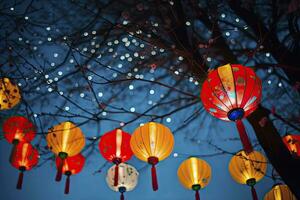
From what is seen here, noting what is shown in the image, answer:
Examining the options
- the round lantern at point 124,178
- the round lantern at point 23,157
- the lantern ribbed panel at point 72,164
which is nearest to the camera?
the round lantern at point 23,157

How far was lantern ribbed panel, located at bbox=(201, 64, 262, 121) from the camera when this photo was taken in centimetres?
400

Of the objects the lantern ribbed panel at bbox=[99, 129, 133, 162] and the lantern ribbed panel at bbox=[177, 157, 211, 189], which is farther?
the lantern ribbed panel at bbox=[177, 157, 211, 189]

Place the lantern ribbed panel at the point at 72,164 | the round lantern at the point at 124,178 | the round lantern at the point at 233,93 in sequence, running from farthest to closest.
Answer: the round lantern at the point at 124,178
the lantern ribbed panel at the point at 72,164
the round lantern at the point at 233,93

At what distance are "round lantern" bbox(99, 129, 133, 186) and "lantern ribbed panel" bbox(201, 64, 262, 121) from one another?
189cm

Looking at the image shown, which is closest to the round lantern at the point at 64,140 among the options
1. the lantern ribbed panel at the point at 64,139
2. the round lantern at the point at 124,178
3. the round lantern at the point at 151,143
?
the lantern ribbed panel at the point at 64,139

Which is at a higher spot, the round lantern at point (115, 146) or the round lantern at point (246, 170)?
the round lantern at point (115, 146)

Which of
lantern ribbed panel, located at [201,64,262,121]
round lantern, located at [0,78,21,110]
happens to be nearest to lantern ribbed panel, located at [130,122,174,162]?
lantern ribbed panel, located at [201,64,262,121]

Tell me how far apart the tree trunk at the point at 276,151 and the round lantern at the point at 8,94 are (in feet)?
13.1

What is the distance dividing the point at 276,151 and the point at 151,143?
180 cm

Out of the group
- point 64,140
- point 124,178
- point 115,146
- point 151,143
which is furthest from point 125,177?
point 151,143

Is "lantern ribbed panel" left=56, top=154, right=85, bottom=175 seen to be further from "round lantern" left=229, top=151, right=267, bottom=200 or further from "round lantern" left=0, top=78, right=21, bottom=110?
"round lantern" left=229, top=151, right=267, bottom=200

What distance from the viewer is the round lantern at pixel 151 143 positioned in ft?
16.7

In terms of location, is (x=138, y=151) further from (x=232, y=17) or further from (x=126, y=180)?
(x=232, y=17)

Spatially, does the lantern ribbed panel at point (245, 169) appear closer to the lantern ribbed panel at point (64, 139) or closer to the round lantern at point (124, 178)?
the round lantern at point (124, 178)
